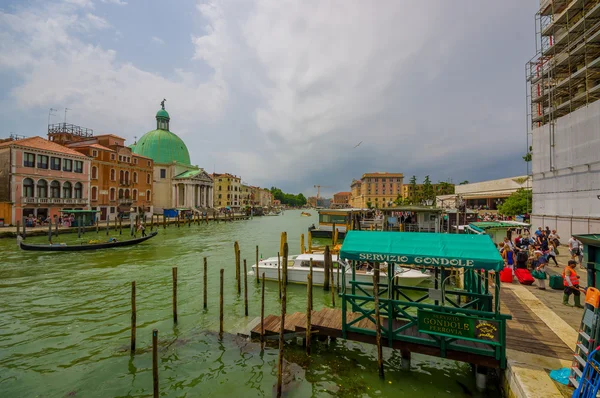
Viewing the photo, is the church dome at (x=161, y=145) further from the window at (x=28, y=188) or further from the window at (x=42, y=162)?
the window at (x=28, y=188)

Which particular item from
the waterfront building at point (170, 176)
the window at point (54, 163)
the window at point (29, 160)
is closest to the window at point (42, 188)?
the window at point (54, 163)

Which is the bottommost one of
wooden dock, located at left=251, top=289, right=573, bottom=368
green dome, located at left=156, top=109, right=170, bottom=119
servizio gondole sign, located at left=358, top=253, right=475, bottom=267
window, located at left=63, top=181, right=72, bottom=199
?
wooden dock, located at left=251, top=289, right=573, bottom=368

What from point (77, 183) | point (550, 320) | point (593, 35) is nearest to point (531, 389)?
point (550, 320)

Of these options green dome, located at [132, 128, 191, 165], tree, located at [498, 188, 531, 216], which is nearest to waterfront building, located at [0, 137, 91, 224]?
green dome, located at [132, 128, 191, 165]

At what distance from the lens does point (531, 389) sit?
5531 millimetres

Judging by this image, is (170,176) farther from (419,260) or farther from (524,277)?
(419,260)

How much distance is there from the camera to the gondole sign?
6596 mm

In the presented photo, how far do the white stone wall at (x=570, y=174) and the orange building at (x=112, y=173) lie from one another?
56.2 meters

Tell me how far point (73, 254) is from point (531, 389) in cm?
3126

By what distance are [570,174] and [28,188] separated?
A: 5808 cm

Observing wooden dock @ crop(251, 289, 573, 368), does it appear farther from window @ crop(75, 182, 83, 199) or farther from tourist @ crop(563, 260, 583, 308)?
window @ crop(75, 182, 83, 199)

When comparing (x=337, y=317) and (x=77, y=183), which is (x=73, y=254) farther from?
(x=337, y=317)

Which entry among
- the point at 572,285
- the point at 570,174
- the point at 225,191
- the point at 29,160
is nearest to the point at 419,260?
the point at 572,285

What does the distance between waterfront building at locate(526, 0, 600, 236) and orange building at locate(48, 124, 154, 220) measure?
5634cm
